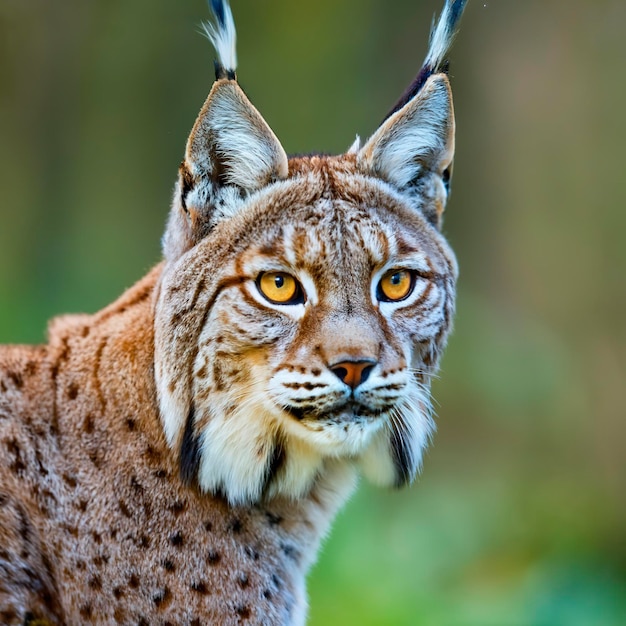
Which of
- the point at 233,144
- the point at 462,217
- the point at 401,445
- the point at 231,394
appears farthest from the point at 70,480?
the point at 462,217

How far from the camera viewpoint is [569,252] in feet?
28.5

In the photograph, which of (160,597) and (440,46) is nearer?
(160,597)

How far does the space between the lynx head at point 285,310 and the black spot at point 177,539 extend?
0.19 metres

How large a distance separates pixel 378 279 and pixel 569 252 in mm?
5699

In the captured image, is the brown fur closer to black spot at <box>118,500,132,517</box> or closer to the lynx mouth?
black spot at <box>118,500,132,517</box>

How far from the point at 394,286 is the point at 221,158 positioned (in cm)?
84

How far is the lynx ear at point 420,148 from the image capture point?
12.1ft

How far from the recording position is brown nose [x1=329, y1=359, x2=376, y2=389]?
3113mm

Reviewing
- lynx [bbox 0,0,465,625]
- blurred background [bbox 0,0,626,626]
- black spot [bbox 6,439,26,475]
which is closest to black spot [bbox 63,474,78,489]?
lynx [bbox 0,0,465,625]

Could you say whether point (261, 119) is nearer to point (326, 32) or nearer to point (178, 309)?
point (178, 309)

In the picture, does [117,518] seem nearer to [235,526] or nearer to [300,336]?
[235,526]

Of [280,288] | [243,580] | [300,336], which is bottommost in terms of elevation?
[243,580]

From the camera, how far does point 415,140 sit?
377 centimetres

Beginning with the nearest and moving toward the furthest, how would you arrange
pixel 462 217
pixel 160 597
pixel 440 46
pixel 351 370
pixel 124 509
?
1. pixel 351 370
2. pixel 160 597
3. pixel 124 509
4. pixel 440 46
5. pixel 462 217
